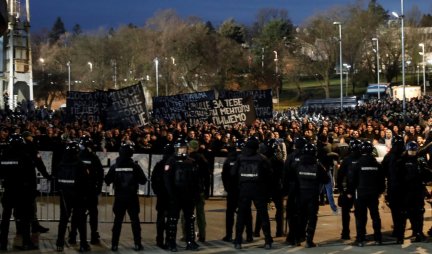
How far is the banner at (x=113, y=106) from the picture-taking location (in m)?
24.8

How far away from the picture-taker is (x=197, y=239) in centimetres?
1323

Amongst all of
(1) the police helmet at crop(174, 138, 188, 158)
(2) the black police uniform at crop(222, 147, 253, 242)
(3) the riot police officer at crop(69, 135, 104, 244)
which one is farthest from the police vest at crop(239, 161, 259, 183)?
(3) the riot police officer at crop(69, 135, 104, 244)

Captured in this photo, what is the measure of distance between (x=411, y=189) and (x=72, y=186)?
570 cm

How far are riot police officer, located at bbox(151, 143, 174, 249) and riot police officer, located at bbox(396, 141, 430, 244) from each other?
3931mm

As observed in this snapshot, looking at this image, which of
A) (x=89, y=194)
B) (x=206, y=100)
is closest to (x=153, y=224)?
(x=89, y=194)

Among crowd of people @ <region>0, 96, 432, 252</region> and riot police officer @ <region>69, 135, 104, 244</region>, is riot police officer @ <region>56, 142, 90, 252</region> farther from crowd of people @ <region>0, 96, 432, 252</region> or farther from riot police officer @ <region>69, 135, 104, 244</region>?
riot police officer @ <region>69, 135, 104, 244</region>

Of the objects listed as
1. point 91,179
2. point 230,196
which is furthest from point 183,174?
point 91,179

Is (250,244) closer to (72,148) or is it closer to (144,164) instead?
(72,148)

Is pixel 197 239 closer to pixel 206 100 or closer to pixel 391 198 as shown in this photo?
pixel 391 198

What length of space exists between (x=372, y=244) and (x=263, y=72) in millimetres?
72764

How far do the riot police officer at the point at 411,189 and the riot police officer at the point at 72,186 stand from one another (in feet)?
17.3

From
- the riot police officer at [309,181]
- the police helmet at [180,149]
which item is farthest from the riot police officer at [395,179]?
the police helmet at [180,149]

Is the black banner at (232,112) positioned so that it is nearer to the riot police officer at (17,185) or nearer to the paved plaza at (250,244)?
the paved plaza at (250,244)

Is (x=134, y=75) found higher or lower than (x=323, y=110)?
higher
